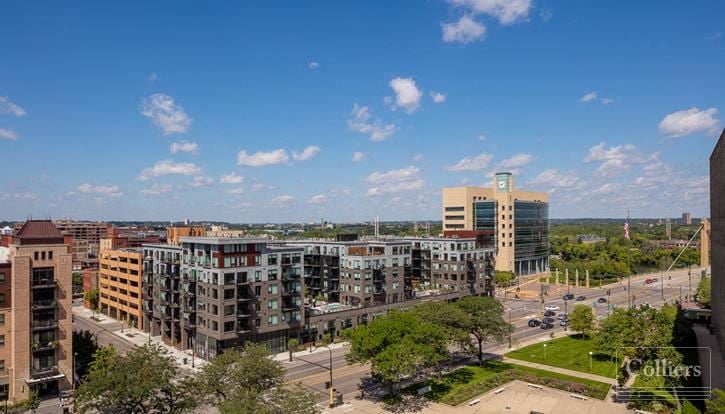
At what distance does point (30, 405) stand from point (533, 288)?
140815mm

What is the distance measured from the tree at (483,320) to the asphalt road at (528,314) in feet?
42.6

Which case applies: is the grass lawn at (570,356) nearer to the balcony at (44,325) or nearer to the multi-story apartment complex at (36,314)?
the multi-story apartment complex at (36,314)

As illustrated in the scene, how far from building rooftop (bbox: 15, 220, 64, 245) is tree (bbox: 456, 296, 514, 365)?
56.3m

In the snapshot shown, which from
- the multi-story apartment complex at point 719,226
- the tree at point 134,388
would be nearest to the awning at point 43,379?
the tree at point 134,388

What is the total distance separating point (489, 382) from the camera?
2495 inches

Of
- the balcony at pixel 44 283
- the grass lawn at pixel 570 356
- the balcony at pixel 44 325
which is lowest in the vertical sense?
the grass lawn at pixel 570 356

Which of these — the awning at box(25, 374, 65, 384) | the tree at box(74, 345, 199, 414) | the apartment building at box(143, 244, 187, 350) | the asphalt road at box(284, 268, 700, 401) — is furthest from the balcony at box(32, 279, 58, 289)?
the asphalt road at box(284, 268, 700, 401)

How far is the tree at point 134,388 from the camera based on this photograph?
1628 inches

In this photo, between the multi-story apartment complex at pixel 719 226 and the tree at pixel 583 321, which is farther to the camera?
the tree at pixel 583 321

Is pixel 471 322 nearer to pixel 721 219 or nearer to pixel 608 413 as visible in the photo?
pixel 608 413

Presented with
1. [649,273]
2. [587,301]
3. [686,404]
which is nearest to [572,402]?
[686,404]

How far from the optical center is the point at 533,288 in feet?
520

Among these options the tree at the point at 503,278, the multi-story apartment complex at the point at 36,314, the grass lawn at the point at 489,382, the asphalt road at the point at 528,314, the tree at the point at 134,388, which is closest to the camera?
the tree at the point at 134,388

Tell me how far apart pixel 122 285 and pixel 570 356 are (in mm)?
91671
